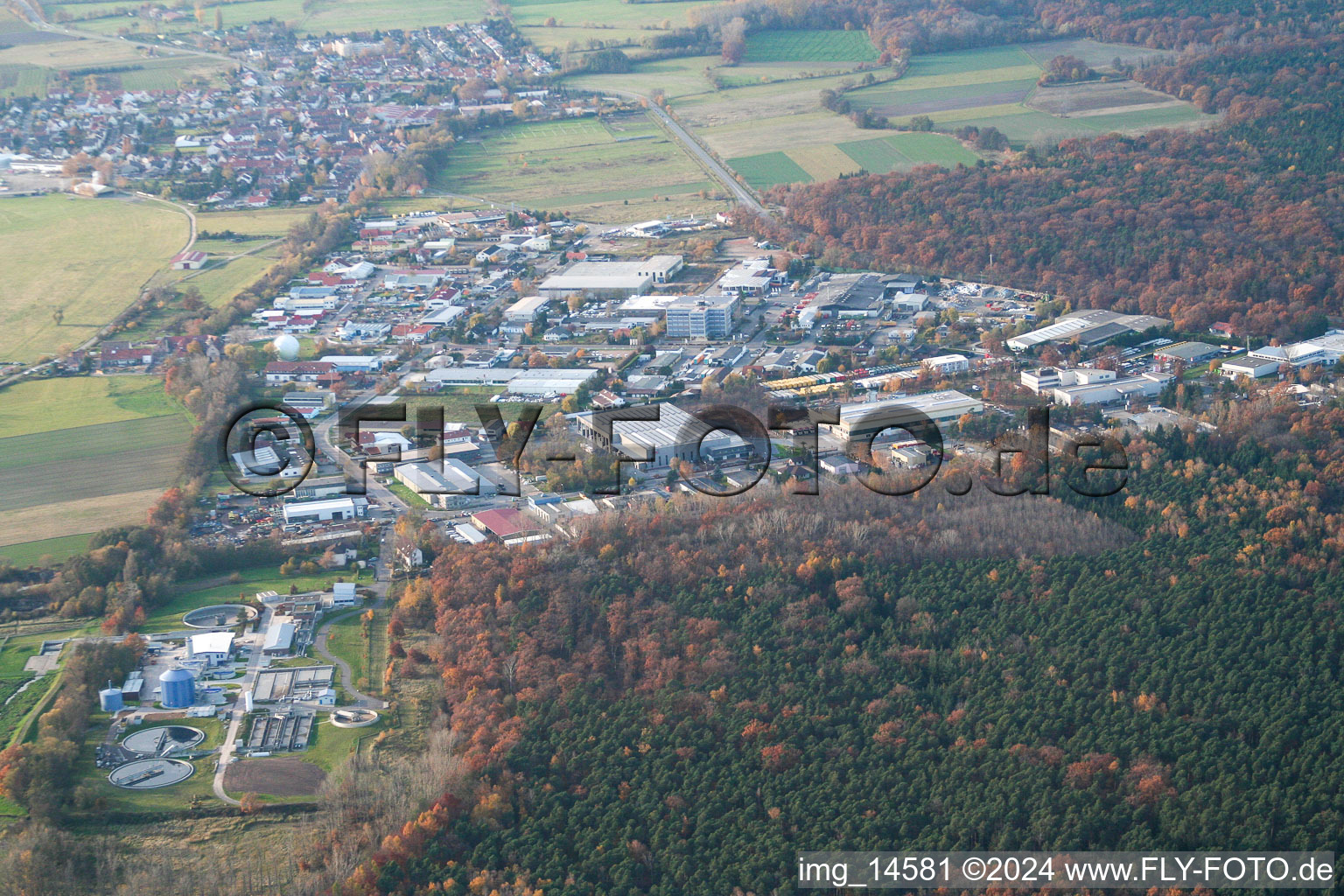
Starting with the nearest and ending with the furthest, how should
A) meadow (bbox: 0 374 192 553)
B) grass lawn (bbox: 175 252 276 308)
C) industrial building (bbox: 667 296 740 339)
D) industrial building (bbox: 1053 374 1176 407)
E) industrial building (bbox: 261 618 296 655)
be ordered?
industrial building (bbox: 261 618 296 655)
meadow (bbox: 0 374 192 553)
industrial building (bbox: 1053 374 1176 407)
industrial building (bbox: 667 296 740 339)
grass lawn (bbox: 175 252 276 308)

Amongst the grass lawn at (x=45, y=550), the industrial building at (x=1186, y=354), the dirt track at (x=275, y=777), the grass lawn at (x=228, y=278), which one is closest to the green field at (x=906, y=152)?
the industrial building at (x=1186, y=354)

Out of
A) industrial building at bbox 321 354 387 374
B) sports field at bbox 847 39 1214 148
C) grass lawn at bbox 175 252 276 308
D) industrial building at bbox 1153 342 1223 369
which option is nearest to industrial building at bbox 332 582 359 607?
industrial building at bbox 321 354 387 374

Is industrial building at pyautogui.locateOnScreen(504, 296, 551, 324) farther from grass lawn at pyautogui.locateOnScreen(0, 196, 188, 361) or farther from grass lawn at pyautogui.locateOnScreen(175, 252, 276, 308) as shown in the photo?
grass lawn at pyautogui.locateOnScreen(0, 196, 188, 361)

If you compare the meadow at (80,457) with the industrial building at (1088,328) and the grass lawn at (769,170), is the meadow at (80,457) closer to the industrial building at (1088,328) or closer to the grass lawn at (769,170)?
the industrial building at (1088,328)

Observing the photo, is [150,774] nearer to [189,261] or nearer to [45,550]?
[45,550]

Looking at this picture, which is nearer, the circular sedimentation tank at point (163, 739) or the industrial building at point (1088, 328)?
the circular sedimentation tank at point (163, 739)

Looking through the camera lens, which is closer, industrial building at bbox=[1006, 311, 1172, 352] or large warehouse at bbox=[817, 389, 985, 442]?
large warehouse at bbox=[817, 389, 985, 442]
